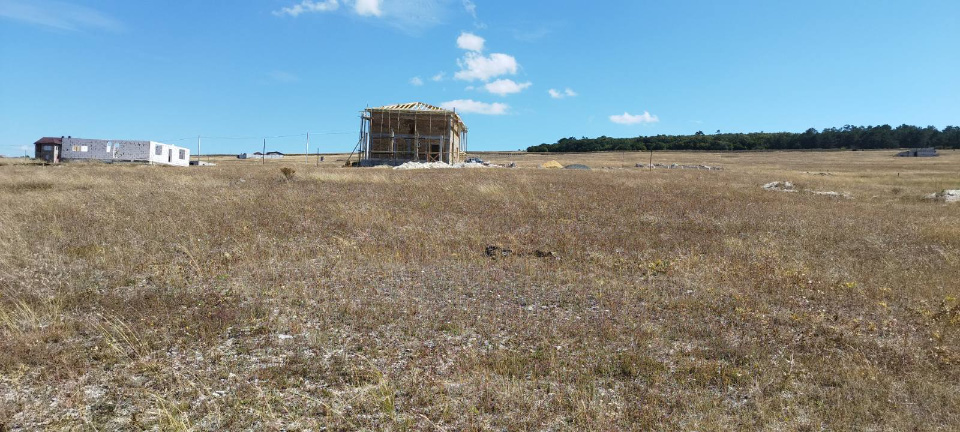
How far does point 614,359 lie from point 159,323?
17.6 ft

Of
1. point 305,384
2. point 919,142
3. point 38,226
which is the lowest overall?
point 305,384

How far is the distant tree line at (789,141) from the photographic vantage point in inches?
4523

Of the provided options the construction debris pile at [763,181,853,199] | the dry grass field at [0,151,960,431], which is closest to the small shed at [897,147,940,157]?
the construction debris pile at [763,181,853,199]

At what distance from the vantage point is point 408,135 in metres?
44.6

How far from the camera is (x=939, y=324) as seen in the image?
22.4ft

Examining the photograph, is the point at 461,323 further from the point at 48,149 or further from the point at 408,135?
the point at 48,149

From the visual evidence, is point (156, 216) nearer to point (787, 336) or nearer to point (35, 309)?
point (35, 309)

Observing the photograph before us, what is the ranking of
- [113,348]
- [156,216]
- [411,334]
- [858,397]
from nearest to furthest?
1. [858,397]
2. [113,348]
3. [411,334]
4. [156,216]

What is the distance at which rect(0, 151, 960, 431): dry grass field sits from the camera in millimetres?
4418

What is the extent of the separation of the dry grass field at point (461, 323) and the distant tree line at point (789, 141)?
129 metres

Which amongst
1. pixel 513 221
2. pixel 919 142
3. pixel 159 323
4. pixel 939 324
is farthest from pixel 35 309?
pixel 919 142

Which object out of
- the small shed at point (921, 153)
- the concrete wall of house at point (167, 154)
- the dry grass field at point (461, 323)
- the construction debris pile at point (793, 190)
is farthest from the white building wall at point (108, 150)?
the small shed at point (921, 153)

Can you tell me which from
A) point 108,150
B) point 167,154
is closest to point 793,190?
point 167,154

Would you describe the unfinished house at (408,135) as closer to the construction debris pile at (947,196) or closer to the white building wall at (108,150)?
the white building wall at (108,150)
